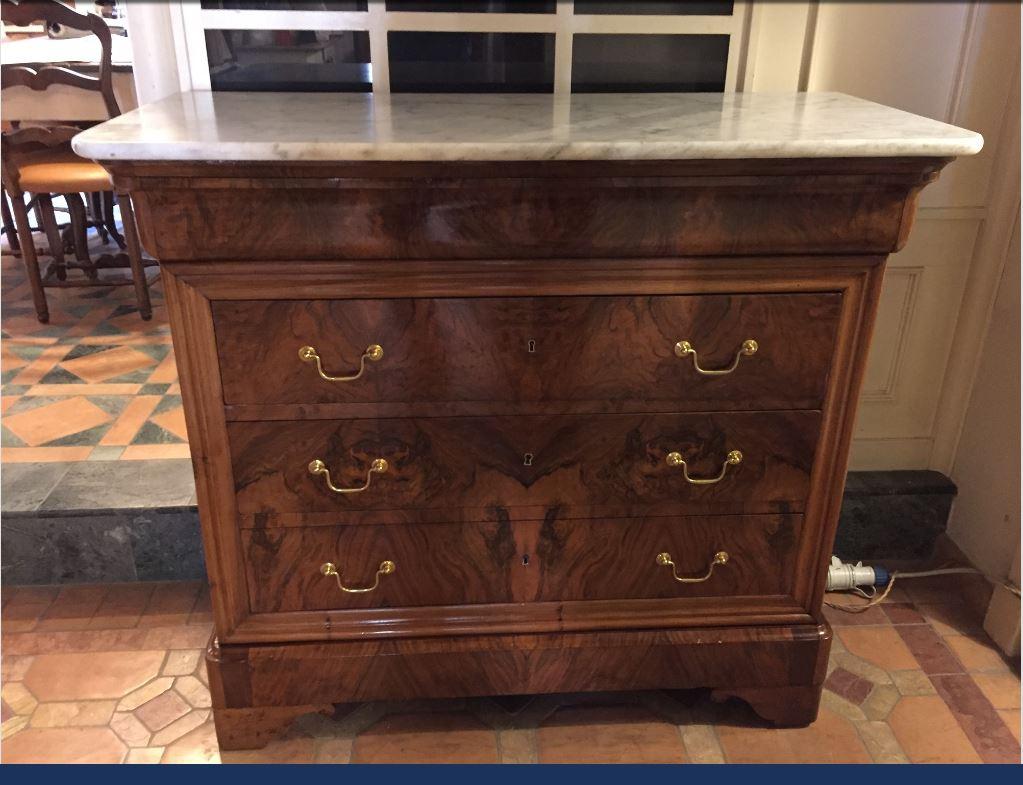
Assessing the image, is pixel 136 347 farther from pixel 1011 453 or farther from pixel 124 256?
pixel 1011 453

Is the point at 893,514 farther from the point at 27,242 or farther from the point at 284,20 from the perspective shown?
the point at 27,242

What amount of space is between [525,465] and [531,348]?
181mm

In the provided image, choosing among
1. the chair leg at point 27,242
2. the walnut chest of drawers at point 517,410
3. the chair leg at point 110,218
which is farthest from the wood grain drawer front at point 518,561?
the chair leg at point 110,218

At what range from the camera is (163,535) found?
173 centimetres

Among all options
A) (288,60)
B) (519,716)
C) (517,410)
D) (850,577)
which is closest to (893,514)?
(850,577)

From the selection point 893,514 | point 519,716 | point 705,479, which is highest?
point 705,479

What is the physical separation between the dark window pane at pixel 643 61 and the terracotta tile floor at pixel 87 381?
48.1 inches

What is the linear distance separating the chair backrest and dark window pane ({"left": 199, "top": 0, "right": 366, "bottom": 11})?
1677 millimetres

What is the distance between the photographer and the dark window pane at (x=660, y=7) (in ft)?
4.63

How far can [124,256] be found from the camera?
127 inches

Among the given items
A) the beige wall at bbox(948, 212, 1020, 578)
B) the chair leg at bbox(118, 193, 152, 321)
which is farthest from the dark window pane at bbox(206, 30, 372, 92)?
the chair leg at bbox(118, 193, 152, 321)

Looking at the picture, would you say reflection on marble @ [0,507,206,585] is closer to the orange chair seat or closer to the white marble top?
the white marble top

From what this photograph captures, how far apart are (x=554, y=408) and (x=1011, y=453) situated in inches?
39.0

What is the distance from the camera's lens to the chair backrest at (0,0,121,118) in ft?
8.58
